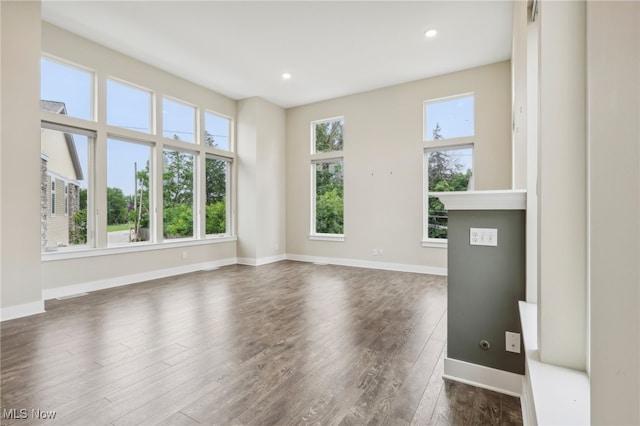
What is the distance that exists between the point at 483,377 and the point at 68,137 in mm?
5482

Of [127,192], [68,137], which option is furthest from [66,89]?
[127,192]

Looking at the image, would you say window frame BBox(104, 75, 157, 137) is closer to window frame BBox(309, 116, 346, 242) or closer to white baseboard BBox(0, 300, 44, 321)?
white baseboard BBox(0, 300, 44, 321)

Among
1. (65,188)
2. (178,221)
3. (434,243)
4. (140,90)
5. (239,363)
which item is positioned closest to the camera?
(239,363)

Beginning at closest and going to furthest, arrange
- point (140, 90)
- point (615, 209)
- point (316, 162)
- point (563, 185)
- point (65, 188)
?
point (615, 209) < point (563, 185) < point (65, 188) < point (140, 90) < point (316, 162)

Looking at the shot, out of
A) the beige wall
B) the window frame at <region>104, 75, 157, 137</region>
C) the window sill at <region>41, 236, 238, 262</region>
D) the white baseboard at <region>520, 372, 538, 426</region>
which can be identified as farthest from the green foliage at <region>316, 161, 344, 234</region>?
the white baseboard at <region>520, 372, 538, 426</region>

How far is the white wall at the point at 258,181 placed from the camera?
652 centimetres

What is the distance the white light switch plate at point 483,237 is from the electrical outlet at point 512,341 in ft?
1.77

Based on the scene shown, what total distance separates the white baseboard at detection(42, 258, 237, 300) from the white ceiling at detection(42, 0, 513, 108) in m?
3.42

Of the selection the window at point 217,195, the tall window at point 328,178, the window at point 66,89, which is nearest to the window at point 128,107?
the window at point 66,89

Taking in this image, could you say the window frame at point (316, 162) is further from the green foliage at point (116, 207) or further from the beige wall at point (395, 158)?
the green foliage at point (116, 207)

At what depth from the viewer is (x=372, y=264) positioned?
6.12 metres

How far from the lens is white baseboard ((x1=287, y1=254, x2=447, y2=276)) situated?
18.0ft

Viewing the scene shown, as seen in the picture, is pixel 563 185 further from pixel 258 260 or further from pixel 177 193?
pixel 258 260

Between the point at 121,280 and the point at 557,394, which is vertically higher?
the point at 557,394
